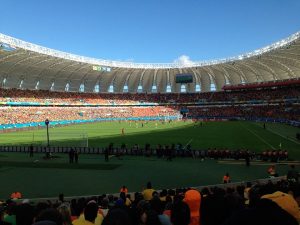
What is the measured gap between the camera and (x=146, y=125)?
75.7 m

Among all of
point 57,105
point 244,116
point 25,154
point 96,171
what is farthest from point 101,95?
point 96,171

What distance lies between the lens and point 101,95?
118 meters

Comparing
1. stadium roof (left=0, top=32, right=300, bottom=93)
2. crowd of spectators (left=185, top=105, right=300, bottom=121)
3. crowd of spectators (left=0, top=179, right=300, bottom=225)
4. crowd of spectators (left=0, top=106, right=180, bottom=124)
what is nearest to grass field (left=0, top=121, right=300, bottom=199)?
crowd of spectators (left=0, top=179, right=300, bottom=225)

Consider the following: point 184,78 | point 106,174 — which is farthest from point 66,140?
point 184,78

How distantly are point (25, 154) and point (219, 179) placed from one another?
832 inches

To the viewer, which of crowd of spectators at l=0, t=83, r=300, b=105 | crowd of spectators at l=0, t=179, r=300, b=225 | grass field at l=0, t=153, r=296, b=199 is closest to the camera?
crowd of spectators at l=0, t=179, r=300, b=225

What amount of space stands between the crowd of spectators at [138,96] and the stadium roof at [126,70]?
206cm

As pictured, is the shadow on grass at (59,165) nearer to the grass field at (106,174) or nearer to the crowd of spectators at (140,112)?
the grass field at (106,174)

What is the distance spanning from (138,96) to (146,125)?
157 feet

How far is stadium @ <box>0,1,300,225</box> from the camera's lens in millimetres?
19953

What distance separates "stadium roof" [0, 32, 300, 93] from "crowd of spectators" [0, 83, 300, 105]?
6.74 ft

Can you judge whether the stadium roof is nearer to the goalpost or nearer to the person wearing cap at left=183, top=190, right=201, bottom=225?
the goalpost

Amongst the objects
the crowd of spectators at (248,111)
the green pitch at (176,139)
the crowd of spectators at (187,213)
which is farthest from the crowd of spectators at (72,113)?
the crowd of spectators at (187,213)

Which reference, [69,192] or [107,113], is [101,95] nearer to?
[107,113]
